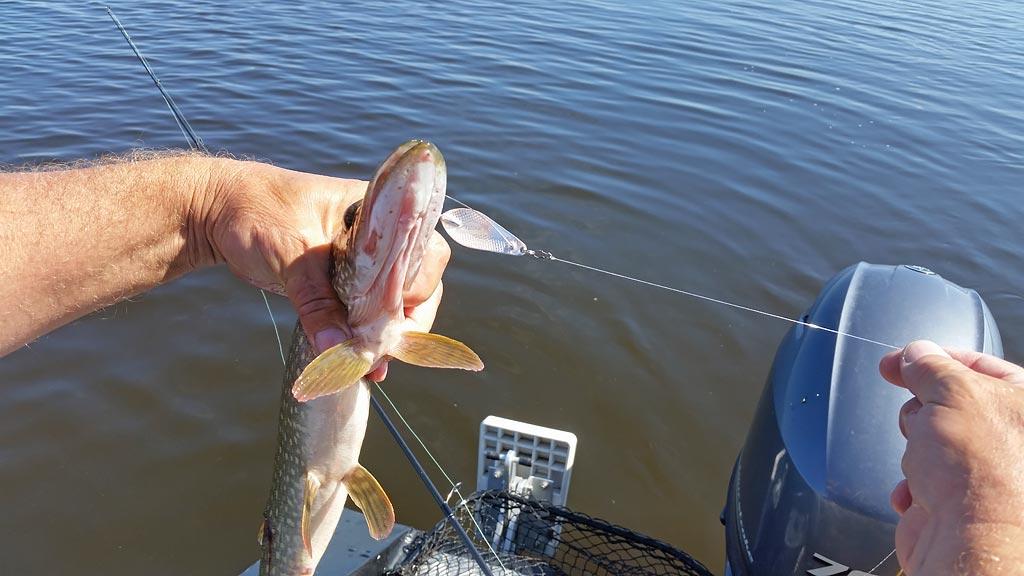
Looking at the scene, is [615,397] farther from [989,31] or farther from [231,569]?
[989,31]

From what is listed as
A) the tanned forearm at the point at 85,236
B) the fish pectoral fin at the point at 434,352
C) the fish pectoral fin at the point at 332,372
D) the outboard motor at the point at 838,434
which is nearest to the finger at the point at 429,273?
the fish pectoral fin at the point at 434,352

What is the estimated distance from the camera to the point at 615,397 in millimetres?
4465

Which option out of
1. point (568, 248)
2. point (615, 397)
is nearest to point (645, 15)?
point (568, 248)

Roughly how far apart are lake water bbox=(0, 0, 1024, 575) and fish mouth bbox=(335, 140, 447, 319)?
233 cm

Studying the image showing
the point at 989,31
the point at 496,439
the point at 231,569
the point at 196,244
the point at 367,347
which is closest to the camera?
the point at 367,347

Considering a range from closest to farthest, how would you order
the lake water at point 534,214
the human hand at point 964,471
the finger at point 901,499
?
the human hand at point 964,471, the finger at point 901,499, the lake water at point 534,214

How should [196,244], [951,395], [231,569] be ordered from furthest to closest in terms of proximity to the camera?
[231,569]
[196,244]
[951,395]

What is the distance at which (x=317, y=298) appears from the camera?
1.96 metres

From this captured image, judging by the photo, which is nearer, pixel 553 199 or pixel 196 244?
pixel 196 244

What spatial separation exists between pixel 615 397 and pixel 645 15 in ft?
37.8

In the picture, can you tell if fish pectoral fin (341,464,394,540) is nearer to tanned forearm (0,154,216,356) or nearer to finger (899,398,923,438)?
tanned forearm (0,154,216,356)

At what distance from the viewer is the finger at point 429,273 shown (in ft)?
6.45

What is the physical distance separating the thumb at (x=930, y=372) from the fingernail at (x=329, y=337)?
154 cm

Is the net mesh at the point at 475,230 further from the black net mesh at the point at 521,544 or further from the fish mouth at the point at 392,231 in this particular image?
the black net mesh at the point at 521,544
